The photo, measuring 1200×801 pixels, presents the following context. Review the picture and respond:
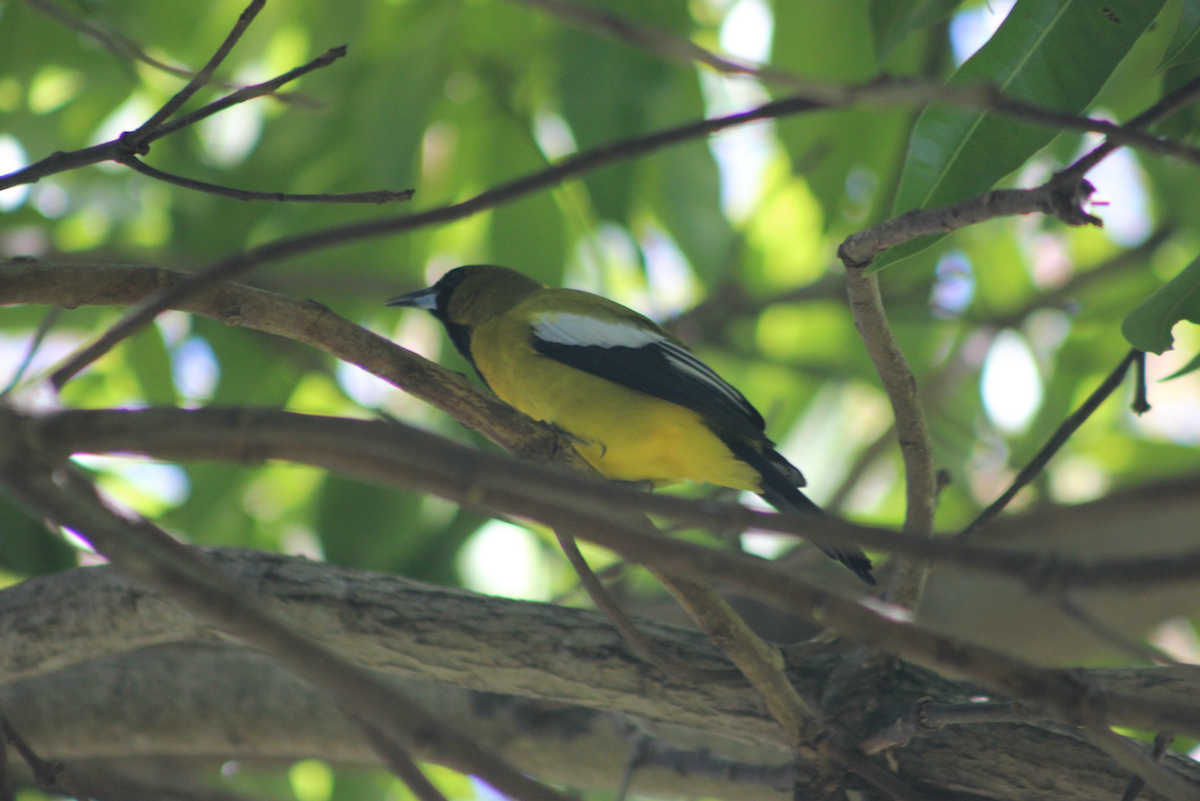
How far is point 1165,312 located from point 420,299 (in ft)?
11.0

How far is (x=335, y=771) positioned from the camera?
490cm

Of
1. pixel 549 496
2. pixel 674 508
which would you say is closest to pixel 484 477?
pixel 549 496

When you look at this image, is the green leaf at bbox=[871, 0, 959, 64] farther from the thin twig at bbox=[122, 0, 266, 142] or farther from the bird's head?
the bird's head

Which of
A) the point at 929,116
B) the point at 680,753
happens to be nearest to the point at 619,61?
the point at 929,116

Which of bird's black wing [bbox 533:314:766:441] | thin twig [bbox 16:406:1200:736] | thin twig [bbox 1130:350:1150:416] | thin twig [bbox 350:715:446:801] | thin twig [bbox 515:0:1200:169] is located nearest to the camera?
thin twig [bbox 515:0:1200:169]

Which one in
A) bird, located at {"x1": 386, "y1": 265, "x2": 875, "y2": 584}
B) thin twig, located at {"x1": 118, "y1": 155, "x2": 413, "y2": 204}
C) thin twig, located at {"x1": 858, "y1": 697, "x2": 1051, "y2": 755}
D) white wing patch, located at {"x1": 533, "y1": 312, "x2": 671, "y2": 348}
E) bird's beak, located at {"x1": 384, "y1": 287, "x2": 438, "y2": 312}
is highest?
bird's beak, located at {"x1": 384, "y1": 287, "x2": 438, "y2": 312}

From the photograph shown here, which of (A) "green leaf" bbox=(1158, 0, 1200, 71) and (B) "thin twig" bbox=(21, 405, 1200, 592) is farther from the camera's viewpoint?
(A) "green leaf" bbox=(1158, 0, 1200, 71)

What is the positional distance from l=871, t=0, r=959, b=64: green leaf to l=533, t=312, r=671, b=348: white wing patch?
139 cm

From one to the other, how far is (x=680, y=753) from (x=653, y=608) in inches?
62.4

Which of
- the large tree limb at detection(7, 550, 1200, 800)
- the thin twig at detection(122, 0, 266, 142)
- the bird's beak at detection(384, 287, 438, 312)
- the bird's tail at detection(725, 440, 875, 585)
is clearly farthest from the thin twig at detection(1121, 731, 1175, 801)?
the bird's beak at detection(384, 287, 438, 312)

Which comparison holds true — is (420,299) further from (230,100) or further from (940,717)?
(940,717)

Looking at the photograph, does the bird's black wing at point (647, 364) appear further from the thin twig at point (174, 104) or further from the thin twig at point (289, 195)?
the thin twig at point (174, 104)

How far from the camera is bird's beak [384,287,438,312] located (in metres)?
4.68

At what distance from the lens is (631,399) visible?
3.65 meters
